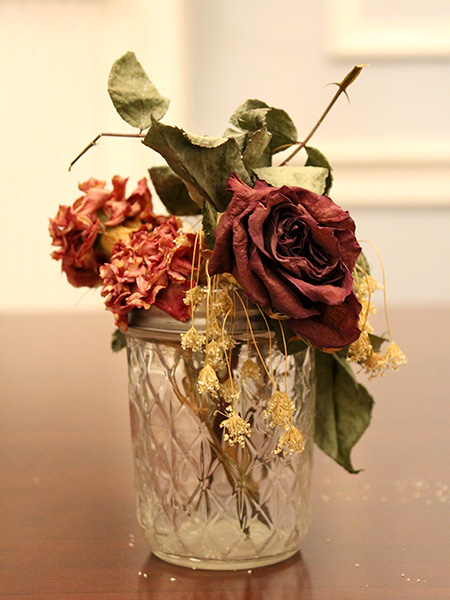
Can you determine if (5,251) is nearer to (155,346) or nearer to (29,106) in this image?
(29,106)

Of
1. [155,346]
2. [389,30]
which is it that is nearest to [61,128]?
[389,30]

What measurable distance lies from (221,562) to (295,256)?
0.63 feet

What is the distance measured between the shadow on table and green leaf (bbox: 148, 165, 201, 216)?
0.22 m

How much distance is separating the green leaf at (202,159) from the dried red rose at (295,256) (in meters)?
0.02

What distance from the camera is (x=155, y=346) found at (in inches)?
18.3

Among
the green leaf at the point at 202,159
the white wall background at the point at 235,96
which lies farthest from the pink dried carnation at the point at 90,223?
the white wall background at the point at 235,96

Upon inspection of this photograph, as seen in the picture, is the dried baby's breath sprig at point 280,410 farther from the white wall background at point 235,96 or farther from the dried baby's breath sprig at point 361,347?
the white wall background at point 235,96

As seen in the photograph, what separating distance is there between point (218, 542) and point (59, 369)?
2.06 feet

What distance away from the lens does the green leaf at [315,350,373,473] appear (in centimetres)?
52

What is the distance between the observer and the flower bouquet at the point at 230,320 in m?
0.38

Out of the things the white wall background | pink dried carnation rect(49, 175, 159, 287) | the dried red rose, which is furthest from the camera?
→ the white wall background

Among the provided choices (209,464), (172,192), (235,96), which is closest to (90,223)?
(172,192)

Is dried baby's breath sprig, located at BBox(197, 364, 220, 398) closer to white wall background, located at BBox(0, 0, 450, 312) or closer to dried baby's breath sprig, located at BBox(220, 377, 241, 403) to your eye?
dried baby's breath sprig, located at BBox(220, 377, 241, 403)

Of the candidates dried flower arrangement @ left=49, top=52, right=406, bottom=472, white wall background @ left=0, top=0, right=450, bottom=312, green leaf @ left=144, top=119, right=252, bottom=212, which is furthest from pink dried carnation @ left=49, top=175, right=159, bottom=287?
white wall background @ left=0, top=0, right=450, bottom=312
